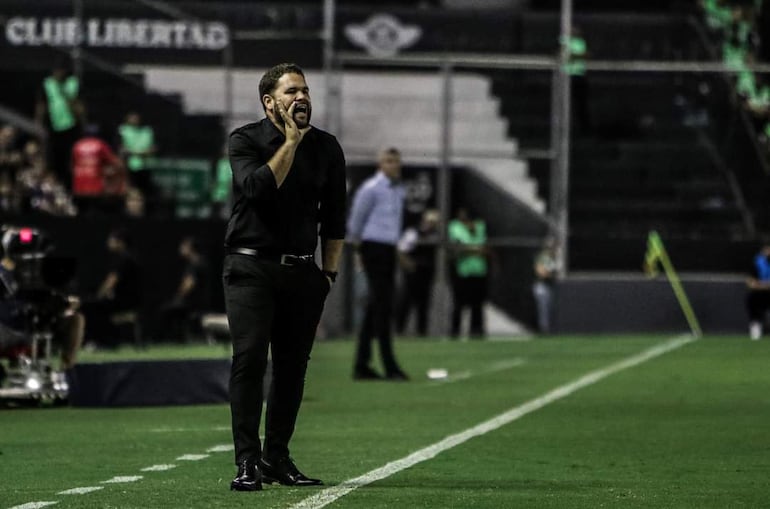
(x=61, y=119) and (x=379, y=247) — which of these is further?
(x=61, y=119)

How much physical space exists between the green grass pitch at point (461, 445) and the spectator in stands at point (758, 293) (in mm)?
9295

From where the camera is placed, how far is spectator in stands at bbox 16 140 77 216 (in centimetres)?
2780

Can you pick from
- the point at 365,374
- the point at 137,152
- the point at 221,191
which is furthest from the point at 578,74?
the point at 365,374

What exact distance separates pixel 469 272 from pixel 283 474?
21220 mm

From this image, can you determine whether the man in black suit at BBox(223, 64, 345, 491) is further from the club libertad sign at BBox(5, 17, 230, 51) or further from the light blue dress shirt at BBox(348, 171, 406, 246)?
the club libertad sign at BBox(5, 17, 230, 51)

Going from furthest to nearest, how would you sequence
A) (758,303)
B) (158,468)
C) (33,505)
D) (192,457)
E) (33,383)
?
1. (758,303)
2. (33,383)
3. (192,457)
4. (158,468)
5. (33,505)

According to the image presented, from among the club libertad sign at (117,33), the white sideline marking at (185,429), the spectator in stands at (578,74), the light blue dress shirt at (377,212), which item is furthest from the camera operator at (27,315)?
the spectator in stands at (578,74)

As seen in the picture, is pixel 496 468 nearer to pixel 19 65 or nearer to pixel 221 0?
pixel 19 65

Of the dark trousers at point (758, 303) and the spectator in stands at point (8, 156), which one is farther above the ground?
the spectator in stands at point (8, 156)

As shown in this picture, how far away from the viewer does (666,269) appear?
100ft

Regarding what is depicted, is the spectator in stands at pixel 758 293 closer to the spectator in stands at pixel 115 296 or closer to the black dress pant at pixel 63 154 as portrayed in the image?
the spectator in stands at pixel 115 296

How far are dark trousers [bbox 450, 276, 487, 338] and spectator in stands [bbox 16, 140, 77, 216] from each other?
5765mm

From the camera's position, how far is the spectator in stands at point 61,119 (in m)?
28.5

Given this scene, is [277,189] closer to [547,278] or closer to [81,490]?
[81,490]
